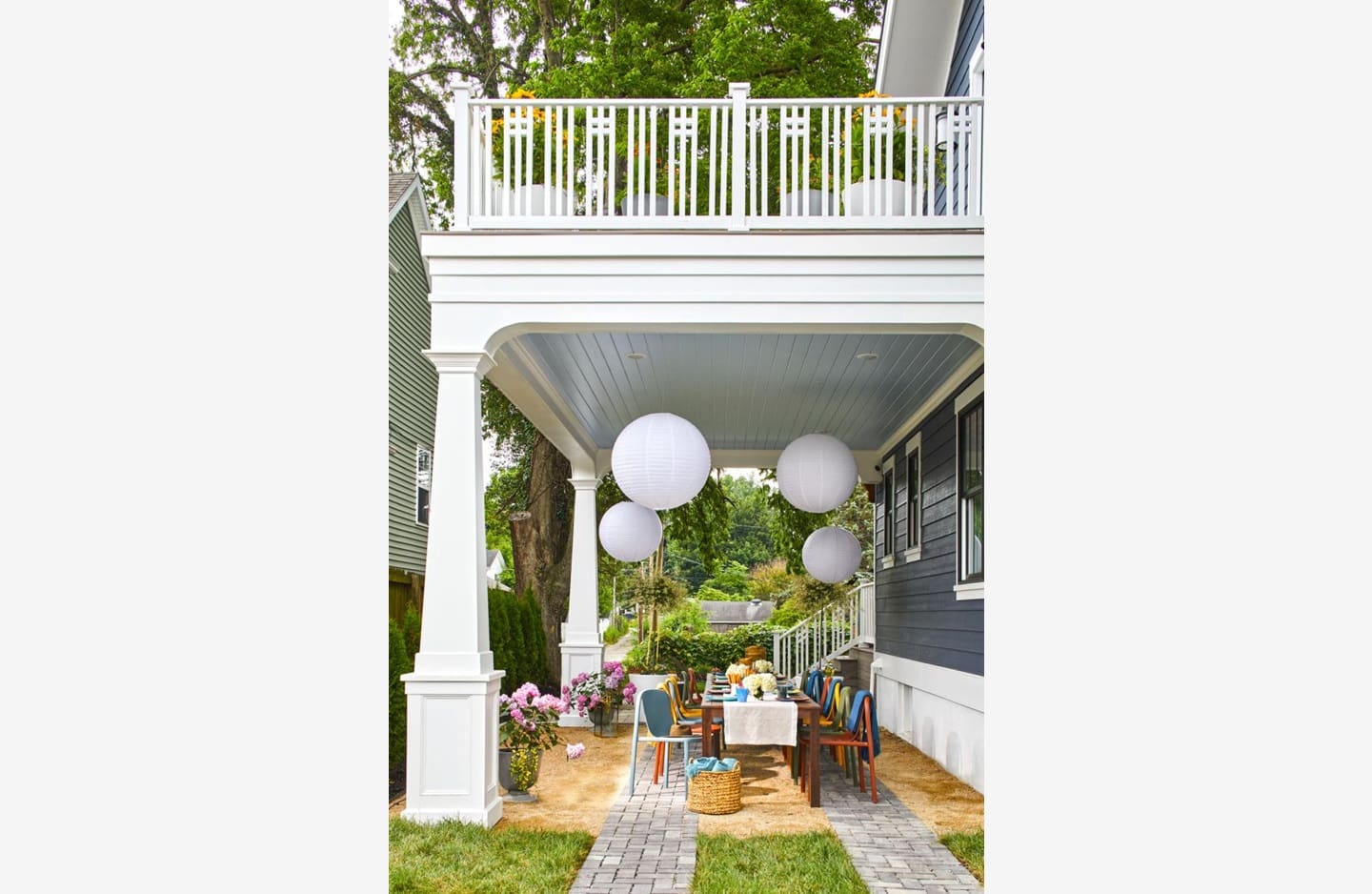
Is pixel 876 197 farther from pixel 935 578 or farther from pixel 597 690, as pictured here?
pixel 597 690

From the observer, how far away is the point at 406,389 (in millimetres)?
14516

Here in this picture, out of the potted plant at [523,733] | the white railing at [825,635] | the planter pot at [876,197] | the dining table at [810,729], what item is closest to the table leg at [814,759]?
the dining table at [810,729]

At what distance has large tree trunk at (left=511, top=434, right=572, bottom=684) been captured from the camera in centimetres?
1582

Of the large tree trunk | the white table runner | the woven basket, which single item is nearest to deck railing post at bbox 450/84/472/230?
the white table runner

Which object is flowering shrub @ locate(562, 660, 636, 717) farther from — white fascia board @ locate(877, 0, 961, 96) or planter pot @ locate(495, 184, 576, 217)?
white fascia board @ locate(877, 0, 961, 96)

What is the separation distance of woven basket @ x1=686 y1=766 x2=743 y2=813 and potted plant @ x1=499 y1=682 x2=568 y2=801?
0.92 m

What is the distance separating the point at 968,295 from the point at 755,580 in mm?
19427

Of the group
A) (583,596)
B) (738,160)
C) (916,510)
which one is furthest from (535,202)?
(583,596)

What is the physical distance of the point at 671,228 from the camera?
6.34m

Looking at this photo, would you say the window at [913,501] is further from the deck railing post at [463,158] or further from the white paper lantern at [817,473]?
the deck railing post at [463,158]
